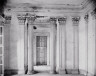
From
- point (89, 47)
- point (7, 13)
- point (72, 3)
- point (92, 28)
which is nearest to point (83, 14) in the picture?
point (72, 3)

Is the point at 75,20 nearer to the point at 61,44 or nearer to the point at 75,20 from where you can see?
the point at 75,20

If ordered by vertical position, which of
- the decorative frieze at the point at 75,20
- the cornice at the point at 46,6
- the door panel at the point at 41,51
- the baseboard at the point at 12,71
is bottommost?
the baseboard at the point at 12,71

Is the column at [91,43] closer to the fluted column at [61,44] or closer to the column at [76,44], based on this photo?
the column at [76,44]

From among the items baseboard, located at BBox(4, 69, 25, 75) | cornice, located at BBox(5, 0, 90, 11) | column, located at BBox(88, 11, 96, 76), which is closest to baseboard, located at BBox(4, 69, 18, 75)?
baseboard, located at BBox(4, 69, 25, 75)

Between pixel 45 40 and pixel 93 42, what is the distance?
4412 millimetres

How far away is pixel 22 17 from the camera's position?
783 centimetres

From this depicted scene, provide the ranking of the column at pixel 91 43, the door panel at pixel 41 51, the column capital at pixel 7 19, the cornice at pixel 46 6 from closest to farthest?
1. the column at pixel 91 43
2. the cornice at pixel 46 6
3. the column capital at pixel 7 19
4. the door panel at pixel 41 51

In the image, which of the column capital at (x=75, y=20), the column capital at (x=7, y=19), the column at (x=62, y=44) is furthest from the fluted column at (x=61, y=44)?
the column capital at (x=7, y=19)

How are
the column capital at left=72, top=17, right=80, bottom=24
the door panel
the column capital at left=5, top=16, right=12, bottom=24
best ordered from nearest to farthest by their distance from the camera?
1. the column capital at left=5, top=16, right=12, bottom=24
2. the column capital at left=72, top=17, right=80, bottom=24
3. the door panel

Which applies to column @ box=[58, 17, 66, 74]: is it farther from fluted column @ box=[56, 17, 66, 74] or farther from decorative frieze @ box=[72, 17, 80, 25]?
decorative frieze @ box=[72, 17, 80, 25]

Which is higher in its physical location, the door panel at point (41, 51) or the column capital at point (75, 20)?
the column capital at point (75, 20)

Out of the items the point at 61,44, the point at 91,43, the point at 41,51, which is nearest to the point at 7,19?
the point at 61,44

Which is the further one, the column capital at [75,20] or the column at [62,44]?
the column capital at [75,20]

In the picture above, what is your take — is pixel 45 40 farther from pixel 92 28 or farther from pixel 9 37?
pixel 92 28
